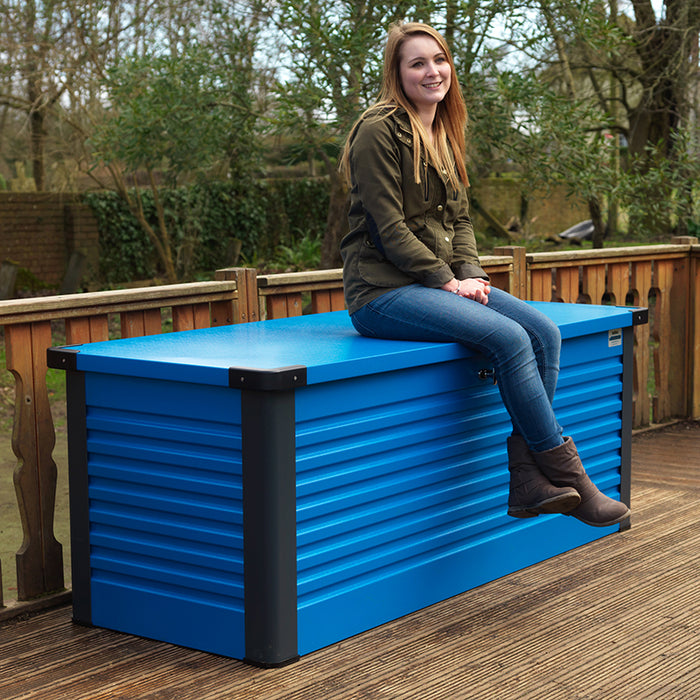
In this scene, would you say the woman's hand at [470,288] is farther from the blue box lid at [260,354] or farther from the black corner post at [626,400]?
the black corner post at [626,400]

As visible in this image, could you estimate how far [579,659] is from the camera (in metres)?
2.72

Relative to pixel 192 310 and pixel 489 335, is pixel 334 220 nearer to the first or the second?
pixel 192 310

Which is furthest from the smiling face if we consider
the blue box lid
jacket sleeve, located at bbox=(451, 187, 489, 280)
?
the blue box lid

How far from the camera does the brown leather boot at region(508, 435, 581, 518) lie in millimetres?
3033

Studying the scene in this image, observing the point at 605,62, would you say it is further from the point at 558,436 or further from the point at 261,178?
the point at 558,436

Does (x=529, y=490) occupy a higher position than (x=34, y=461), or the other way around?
(x=34, y=461)

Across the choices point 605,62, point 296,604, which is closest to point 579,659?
point 296,604

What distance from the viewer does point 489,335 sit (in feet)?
9.93

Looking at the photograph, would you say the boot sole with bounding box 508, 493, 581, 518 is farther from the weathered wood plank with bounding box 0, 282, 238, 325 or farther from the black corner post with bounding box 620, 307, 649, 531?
the weathered wood plank with bounding box 0, 282, 238, 325

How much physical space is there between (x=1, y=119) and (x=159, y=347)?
13990 mm

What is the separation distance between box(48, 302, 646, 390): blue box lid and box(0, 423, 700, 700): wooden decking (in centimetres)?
76

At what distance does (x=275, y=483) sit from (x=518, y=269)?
2620 millimetres

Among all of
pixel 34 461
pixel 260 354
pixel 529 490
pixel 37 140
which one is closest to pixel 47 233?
pixel 37 140

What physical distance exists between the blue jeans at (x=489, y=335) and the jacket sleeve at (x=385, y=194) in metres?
0.10
